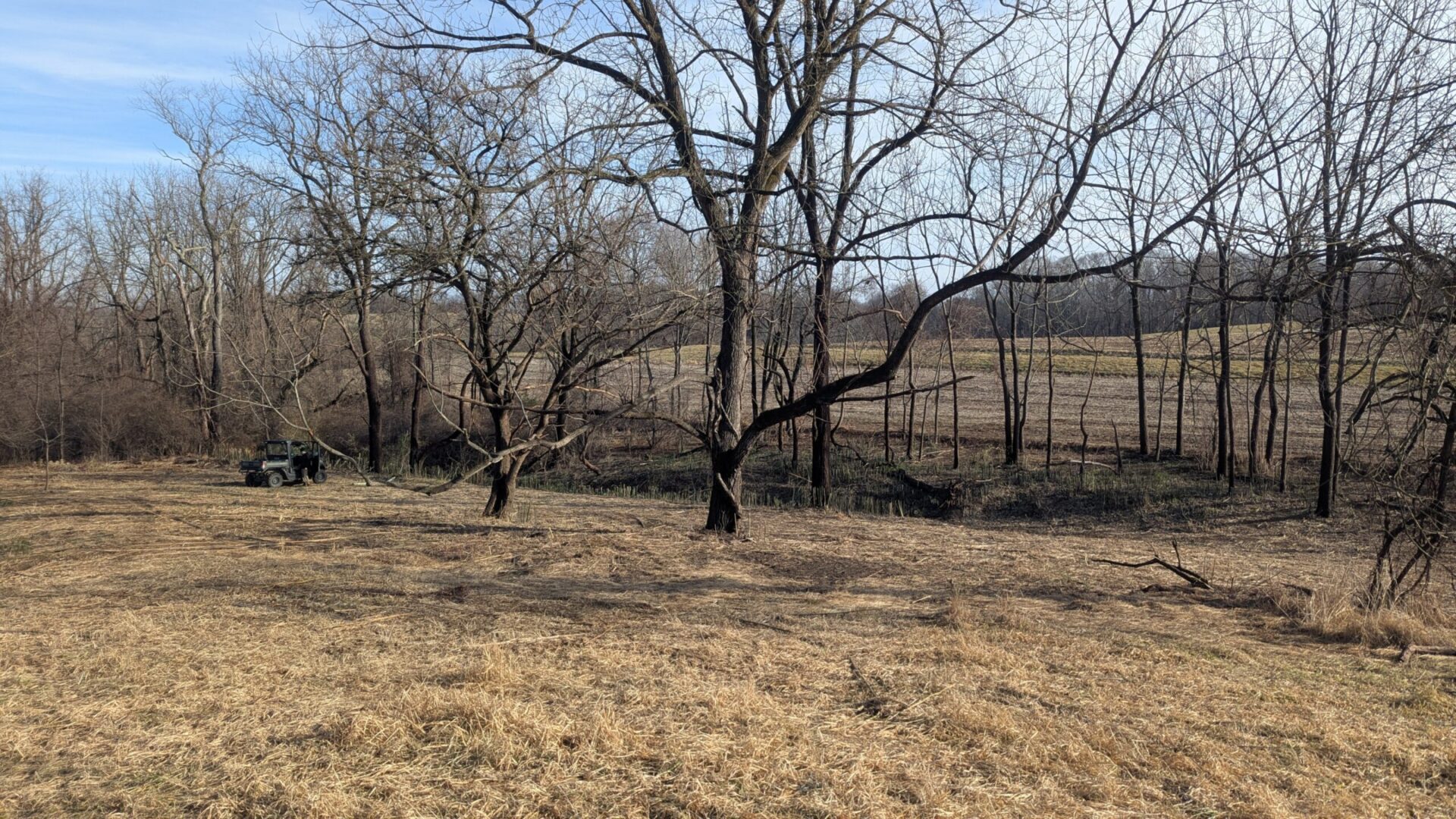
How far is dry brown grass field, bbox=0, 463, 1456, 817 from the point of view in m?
3.71

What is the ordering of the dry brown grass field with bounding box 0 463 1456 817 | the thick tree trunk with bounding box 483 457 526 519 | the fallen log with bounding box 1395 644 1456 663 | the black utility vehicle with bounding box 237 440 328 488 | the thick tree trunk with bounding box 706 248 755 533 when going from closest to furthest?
the dry brown grass field with bounding box 0 463 1456 817, the fallen log with bounding box 1395 644 1456 663, the thick tree trunk with bounding box 706 248 755 533, the thick tree trunk with bounding box 483 457 526 519, the black utility vehicle with bounding box 237 440 328 488

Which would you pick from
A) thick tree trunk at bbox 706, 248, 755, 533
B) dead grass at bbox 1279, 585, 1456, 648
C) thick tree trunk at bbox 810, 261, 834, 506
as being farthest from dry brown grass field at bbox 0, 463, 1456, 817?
thick tree trunk at bbox 810, 261, 834, 506

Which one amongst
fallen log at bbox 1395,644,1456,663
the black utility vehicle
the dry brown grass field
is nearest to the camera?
the dry brown grass field

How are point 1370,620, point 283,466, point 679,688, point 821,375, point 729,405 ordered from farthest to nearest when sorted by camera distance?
1. point 283,466
2. point 821,375
3. point 729,405
4. point 1370,620
5. point 679,688

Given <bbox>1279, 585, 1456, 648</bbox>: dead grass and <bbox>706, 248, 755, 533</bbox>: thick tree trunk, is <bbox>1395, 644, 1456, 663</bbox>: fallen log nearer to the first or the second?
<bbox>1279, 585, 1456, 648</bbox>: dead grass

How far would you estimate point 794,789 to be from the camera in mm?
3705

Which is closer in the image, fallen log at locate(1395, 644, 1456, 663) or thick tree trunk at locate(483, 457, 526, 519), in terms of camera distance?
fallen log at locate(1395, 644, 1456, 663)

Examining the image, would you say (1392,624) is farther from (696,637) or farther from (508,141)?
(508,141)

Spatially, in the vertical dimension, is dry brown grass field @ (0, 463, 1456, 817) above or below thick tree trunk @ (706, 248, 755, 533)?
below

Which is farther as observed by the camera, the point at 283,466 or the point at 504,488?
the point at 283,466

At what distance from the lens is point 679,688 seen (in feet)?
16.4

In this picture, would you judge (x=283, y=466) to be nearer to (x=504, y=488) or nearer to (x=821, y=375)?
(x=504, y=488)

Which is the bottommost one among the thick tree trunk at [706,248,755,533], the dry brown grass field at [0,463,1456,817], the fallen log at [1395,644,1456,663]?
the fallen log at [1395,644,1456,663]

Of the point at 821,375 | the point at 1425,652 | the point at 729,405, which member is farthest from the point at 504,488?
the point at 1425,652
